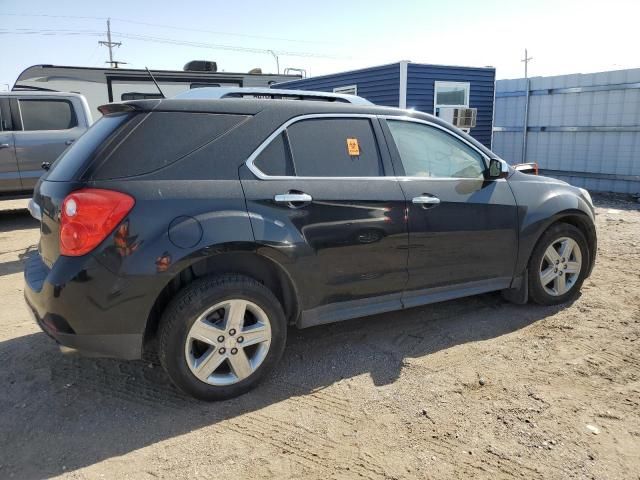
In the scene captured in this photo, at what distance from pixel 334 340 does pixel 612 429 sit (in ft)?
6.06

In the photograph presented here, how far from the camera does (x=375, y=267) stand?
3.40 m

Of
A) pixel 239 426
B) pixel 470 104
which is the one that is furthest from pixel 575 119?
pixel 239 426

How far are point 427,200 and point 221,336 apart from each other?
169 centimetres

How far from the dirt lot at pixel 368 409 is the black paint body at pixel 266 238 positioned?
39 cm

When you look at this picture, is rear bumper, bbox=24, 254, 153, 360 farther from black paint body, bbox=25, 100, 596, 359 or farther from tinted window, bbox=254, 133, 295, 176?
tinted window, bbox=254, 133, 295, 176

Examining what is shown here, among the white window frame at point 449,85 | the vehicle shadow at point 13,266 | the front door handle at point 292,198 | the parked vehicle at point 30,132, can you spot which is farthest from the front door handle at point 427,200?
the white window frame at point 449,85

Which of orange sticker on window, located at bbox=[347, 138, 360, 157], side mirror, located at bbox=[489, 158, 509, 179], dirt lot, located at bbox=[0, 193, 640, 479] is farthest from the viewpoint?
side mirror, located at bbox=[489, 158, 509, 179]

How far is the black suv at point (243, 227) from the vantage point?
2.66 meters

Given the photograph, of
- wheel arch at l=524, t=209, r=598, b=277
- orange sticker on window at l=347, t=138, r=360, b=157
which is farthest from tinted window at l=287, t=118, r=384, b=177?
wheel arch at l=524, t=209, r=598, b=277

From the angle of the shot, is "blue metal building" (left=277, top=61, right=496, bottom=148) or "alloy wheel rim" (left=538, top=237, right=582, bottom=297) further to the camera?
"blue metal building" (left=277, top=61, right=496, bottom=148)

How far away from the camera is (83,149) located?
288cm

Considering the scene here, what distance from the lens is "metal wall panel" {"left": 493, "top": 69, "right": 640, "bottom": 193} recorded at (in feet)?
36.6

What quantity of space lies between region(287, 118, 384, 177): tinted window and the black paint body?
73 millimetres

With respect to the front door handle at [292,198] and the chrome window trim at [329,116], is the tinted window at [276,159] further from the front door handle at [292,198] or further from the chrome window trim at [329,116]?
the front door handle at [292,198]
